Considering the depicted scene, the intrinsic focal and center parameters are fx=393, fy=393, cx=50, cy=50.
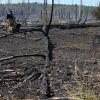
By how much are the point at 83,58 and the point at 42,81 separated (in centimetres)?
422

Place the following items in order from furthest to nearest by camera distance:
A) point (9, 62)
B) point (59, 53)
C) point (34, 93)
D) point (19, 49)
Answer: point (19, 49) → point (59, 53) → point (9, 62) → point (34, 93)

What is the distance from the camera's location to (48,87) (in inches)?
279

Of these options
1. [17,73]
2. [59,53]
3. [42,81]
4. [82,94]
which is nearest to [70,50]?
[59,53]

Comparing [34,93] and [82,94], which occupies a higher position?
[82,94]

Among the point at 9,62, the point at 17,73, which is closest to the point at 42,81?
the point at 17,73

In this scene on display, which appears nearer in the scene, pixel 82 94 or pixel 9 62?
pixel 82 94

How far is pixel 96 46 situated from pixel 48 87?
7970 mm

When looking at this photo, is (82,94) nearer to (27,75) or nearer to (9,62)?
(27,75)

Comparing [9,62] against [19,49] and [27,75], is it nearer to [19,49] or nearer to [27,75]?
[27,75]

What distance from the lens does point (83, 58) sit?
1150cm

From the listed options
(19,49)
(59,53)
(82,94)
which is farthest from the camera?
(19,49)

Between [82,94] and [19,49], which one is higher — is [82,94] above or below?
above

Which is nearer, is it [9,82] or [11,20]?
[9,82]

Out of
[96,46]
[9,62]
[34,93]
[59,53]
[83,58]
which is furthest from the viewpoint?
[96,46]
